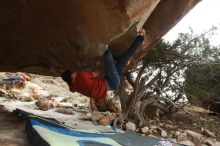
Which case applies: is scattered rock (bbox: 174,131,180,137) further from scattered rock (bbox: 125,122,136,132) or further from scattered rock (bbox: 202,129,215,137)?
scattered rock (bbox: 125,122,136,132)

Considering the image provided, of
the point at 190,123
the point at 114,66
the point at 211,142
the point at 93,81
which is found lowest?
the point at 211,142

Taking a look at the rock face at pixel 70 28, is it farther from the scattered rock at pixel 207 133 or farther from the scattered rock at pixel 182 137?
the scattered rock at pixel 207 133

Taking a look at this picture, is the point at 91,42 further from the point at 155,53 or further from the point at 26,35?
the point at 155,53

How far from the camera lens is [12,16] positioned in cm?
684

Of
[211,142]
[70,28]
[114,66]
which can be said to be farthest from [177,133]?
[70,28]

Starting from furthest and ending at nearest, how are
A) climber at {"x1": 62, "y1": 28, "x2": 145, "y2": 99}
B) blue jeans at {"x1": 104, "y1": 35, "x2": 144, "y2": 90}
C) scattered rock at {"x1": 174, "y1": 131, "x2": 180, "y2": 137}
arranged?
1. scattered rock at {"x1": 174, "y1": 131, "x2": 180, "y2": 137}
2. blue jeans at {"x1": 104, "y1": 35, "x2": 144, "y2": 90}
3. climber at {"x1": 62, "y1": 28, "x2": 145, "y2": 99}

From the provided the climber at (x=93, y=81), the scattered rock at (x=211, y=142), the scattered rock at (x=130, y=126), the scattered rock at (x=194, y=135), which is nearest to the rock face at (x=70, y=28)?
the climber at (x=93, y=81)

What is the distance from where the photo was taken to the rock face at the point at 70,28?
585cm

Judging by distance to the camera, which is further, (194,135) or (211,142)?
(194,135)

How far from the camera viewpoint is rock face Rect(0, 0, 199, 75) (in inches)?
230

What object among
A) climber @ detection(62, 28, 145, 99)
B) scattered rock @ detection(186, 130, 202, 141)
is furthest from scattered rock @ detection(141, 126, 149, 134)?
climber @ detection(62, 28, 145, 99)

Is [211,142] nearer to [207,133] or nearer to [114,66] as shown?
[207,133]

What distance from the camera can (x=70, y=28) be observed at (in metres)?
6.62

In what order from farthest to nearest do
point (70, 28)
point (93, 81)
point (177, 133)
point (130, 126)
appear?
1. point (177, 133)
2. point (130, 126)
3. point (70, 28)
4. point (93, 81)
